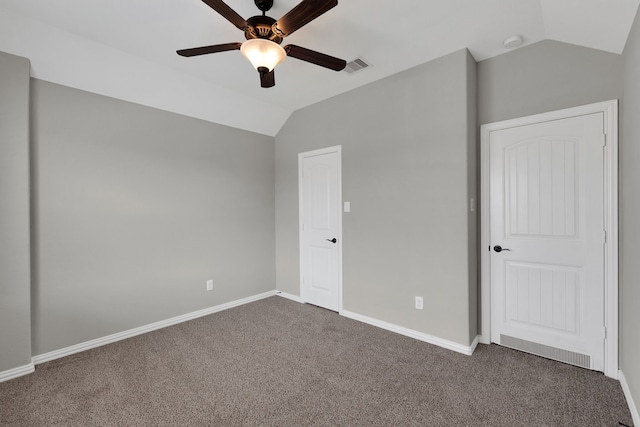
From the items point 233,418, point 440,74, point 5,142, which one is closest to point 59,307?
point 5,142

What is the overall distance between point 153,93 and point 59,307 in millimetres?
2225

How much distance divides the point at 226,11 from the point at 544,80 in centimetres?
253

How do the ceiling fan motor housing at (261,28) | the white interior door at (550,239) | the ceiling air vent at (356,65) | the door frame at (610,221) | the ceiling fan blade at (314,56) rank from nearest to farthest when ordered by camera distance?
the ceiling fan motor housing at (261,28) < the ceiling fan blade at (314,56) < the door frame at (610,221) < the white interior door at (550,239) < the ceiling air vent at (356,65)

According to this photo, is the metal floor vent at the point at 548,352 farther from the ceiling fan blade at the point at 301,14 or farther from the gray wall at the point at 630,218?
the ceiling fan blade at the point at 301,14

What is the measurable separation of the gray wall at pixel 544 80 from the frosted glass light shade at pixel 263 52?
79.7 inches

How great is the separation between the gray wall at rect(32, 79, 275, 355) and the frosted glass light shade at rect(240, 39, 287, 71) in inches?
77.7

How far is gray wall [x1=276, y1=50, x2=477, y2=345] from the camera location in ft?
8.67

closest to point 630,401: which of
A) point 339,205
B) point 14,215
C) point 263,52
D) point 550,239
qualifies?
point 550,239

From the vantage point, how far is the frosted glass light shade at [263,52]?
5.77 ft

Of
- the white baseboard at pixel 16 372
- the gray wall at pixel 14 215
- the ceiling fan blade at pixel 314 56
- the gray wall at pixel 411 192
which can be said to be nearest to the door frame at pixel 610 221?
the gray wall at pixel 411 192

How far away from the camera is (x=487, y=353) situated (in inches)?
102

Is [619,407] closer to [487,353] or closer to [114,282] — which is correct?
[487,353]

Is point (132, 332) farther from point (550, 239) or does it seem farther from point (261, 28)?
point (550, 239)

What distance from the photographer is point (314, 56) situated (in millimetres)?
1989
